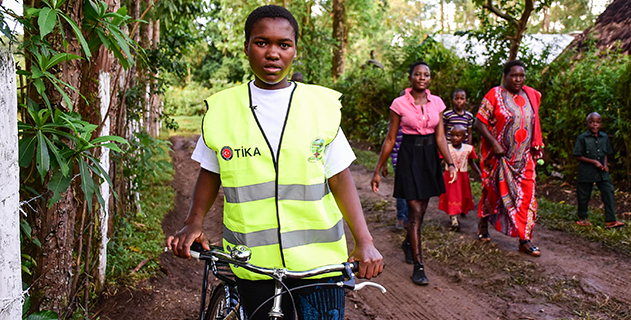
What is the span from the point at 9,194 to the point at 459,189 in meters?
5.43

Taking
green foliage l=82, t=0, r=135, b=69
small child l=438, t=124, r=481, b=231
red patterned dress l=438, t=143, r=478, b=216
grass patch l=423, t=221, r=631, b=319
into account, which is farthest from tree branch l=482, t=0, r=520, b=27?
green foliage l=82, t=0, r=135, b=69

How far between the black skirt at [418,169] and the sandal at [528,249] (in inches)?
51.3

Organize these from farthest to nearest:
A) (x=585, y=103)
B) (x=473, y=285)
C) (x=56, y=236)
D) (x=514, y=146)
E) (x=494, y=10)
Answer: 1. (x=494, y=10)
2. (x=585, y=103)
3. (x=514, y=146)
4. (x=473, y=285)
5. (x=56, y=236)

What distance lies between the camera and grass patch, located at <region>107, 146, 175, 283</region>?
14.9 feet

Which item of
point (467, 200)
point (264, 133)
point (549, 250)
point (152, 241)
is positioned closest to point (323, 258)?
point (264, 133)

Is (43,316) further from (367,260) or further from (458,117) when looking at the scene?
(458,117)

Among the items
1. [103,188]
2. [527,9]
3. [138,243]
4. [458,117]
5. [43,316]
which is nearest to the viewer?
[43,316]

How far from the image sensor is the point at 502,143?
5609mm

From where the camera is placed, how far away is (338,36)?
18.8 metres

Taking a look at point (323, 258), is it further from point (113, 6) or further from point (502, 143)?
point (502, 143)

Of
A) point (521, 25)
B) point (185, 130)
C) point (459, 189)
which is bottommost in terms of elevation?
point (185, 130)

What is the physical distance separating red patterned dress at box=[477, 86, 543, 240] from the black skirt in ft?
3.17

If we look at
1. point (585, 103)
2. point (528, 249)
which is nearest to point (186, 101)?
point (585, 103)

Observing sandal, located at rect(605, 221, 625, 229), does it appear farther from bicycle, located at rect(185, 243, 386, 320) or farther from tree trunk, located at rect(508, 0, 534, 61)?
bicycle, located at rect(185, 243, 386, 320)
